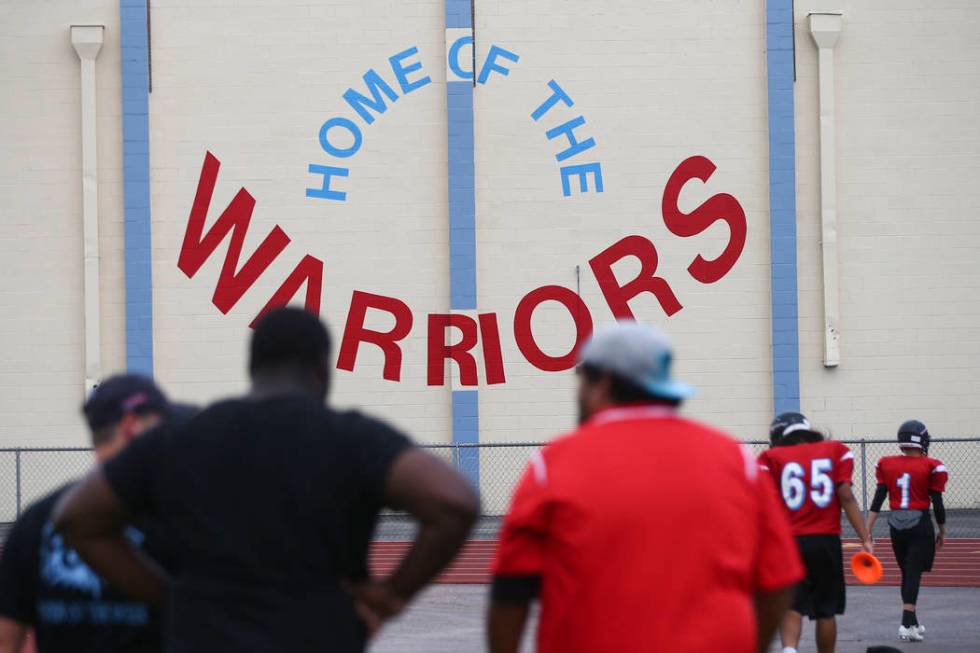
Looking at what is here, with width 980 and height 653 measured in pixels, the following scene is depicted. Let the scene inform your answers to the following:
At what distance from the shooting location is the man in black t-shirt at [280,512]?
3607 millimetres

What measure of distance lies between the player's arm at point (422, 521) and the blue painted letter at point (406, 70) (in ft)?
63.1

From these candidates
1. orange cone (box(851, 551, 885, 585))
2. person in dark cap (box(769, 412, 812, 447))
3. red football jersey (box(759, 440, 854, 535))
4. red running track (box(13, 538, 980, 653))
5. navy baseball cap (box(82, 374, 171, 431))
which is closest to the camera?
navy baseball cap (box(82, 374, 171, 431))

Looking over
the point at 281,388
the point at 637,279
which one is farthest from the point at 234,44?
the point at 281,388

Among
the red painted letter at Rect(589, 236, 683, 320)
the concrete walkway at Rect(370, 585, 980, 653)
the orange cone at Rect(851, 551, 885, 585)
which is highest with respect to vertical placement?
the red painted letter at Rect(589, 236, 683, 320)

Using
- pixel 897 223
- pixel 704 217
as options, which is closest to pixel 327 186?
pixel 704 217

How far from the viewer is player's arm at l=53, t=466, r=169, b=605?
378cm

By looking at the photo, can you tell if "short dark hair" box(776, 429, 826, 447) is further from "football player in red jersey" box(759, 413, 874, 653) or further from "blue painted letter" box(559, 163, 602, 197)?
"blue painted letter" box(559, 163, 602, 197)

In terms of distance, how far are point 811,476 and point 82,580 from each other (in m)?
6.97

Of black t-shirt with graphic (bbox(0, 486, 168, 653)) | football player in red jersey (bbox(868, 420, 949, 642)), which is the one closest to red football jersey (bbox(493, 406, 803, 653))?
black t-shirt with graphic (bbox(0, 486, 168, 653))

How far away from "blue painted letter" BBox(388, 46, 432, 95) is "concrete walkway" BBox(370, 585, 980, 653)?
363 inches

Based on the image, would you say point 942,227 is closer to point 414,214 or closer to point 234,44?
point 414,214

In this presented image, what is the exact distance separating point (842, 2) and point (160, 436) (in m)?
20.7

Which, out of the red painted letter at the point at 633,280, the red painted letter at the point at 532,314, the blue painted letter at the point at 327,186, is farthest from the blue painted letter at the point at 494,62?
the red painted letter at the point at 532,314

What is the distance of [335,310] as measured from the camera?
2247 cm
